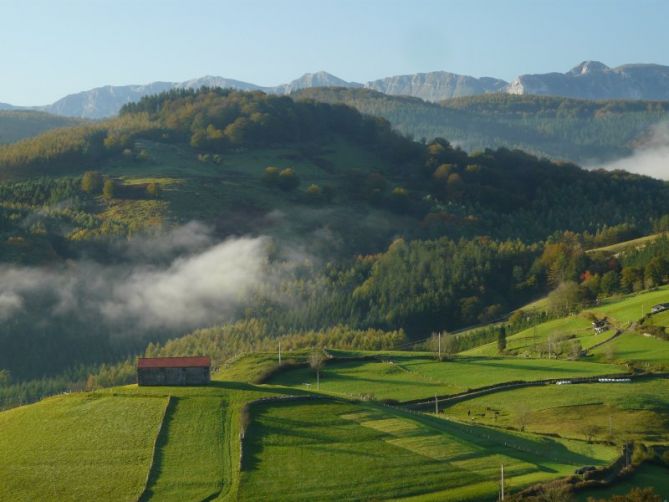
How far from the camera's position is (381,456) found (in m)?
69.9

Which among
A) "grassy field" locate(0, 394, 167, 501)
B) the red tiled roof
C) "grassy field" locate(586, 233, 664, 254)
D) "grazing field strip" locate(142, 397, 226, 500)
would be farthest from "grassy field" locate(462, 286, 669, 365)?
"grassy field" locate(0, 394, 167, 501)

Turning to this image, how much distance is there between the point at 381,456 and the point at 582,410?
2662cm

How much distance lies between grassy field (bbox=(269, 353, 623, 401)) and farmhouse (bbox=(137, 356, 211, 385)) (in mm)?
13810

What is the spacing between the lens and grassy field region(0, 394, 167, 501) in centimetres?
6469

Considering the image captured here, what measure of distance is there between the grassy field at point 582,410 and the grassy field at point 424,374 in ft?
14.3

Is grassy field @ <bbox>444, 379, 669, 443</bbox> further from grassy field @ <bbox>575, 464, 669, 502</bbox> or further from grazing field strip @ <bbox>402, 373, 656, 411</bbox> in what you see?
grassy field @ <bbox>575, 464, 669, 502</bbox>

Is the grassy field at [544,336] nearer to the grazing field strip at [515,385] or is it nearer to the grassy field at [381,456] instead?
the grazing field strip at [515,385]

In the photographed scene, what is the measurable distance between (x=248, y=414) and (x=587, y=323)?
200 ft

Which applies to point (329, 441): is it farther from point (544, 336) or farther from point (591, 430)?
point (544, 336)

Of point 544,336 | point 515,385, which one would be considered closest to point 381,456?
point 515,385

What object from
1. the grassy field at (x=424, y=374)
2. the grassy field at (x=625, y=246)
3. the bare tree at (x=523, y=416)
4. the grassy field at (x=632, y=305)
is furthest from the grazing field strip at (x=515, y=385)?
the grassy field at (x=625, y=246)

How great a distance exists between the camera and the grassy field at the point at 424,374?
9862cm

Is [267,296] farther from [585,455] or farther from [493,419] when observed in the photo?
[585,455]

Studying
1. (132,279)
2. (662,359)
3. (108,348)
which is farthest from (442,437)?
(132,279)
